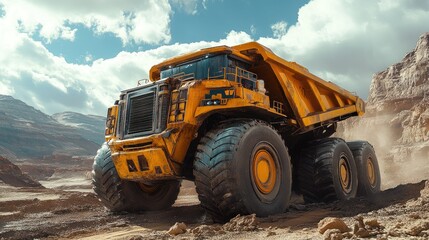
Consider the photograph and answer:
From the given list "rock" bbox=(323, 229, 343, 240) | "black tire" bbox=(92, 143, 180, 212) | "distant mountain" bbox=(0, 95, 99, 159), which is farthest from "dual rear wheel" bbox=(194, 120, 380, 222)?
"distant mountain" bbox=(0, 95, 99, 159)

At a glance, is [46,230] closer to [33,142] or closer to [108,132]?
[108,132]

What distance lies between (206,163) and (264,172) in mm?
1010

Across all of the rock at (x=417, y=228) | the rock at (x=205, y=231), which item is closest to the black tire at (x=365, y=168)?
the rock at (x=205, y=231)

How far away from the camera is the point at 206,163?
5.18 metres

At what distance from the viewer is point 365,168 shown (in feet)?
30.9

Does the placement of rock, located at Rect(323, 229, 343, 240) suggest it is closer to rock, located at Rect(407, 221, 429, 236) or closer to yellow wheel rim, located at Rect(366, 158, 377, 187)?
rock, located at Rect(407, 221, 429, 236)

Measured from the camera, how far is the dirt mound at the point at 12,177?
22547 mm

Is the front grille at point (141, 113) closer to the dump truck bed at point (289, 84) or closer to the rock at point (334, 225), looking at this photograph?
the dump truck bed at point (289, 84)

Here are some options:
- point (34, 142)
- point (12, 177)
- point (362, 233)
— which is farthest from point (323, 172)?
point (34, 142)

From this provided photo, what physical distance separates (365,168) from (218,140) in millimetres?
5450

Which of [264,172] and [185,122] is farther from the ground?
[185,122]

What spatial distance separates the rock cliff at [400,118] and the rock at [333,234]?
25651mm

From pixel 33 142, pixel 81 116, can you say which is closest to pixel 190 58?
pixel 33 142

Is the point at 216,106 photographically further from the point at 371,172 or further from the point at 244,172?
the point at 371,172
